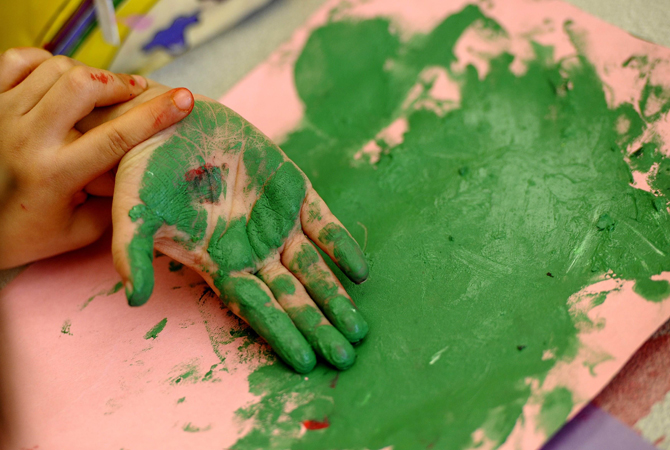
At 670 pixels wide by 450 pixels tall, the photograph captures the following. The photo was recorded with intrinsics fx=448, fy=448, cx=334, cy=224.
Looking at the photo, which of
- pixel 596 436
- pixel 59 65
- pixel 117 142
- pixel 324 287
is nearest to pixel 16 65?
pixel 59 65

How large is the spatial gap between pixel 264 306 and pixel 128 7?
1415 mm

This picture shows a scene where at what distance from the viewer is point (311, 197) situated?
51.2 inches

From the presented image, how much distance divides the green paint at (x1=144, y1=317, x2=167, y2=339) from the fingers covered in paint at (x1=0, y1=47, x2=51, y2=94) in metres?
0.91

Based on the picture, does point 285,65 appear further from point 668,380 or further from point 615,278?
point 668,380

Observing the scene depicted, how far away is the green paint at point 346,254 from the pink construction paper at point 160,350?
0.32 meters

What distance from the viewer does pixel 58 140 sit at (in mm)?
1252

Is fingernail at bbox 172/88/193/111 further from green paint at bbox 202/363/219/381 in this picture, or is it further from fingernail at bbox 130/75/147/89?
green paint at bbox 202/363/219/381

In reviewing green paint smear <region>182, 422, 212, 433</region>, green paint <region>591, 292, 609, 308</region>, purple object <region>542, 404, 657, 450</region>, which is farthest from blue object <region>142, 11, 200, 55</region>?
purple object <region>542, 404, 657, 450</region>

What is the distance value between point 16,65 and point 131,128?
2.16 feet

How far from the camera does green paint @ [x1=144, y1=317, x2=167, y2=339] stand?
1.31 meters

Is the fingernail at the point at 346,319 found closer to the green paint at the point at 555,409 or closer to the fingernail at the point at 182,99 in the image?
the green paint at the point at 555,409

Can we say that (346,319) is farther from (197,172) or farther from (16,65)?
(16,65)

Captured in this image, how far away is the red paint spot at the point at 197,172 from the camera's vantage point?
120 centimetres

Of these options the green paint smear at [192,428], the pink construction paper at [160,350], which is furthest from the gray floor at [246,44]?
the green paint smear at [192,428]
